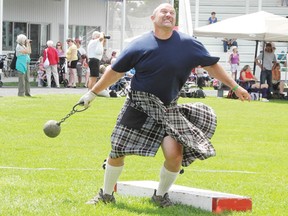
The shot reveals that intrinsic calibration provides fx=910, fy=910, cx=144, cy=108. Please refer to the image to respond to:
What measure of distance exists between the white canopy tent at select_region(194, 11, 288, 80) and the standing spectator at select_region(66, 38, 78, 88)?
19.0ft

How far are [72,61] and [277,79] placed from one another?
7.60 metres

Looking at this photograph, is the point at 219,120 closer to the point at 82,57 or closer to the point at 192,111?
the point at 192,111

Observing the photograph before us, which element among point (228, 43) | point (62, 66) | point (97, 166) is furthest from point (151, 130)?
point (228, 43)

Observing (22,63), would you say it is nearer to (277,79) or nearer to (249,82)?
(249,82)

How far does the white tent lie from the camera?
2716 centimetres

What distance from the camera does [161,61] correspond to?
291 inches

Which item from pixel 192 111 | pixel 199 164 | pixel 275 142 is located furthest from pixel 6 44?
pixel 192 111

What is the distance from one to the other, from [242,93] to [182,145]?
30.5 inches

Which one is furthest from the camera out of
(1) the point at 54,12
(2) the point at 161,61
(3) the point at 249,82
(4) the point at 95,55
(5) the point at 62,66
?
(1) the point at 54,12

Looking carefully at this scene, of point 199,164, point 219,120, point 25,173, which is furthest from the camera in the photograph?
point 219,120

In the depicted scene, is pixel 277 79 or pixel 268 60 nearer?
pixel 268 60

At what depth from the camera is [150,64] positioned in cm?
738

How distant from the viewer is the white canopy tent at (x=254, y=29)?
2716 centimetres

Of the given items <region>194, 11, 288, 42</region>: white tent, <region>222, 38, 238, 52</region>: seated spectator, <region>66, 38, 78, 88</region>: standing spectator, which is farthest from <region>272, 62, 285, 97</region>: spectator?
<region>222, 38, 238, 52</region>: seated spectator
